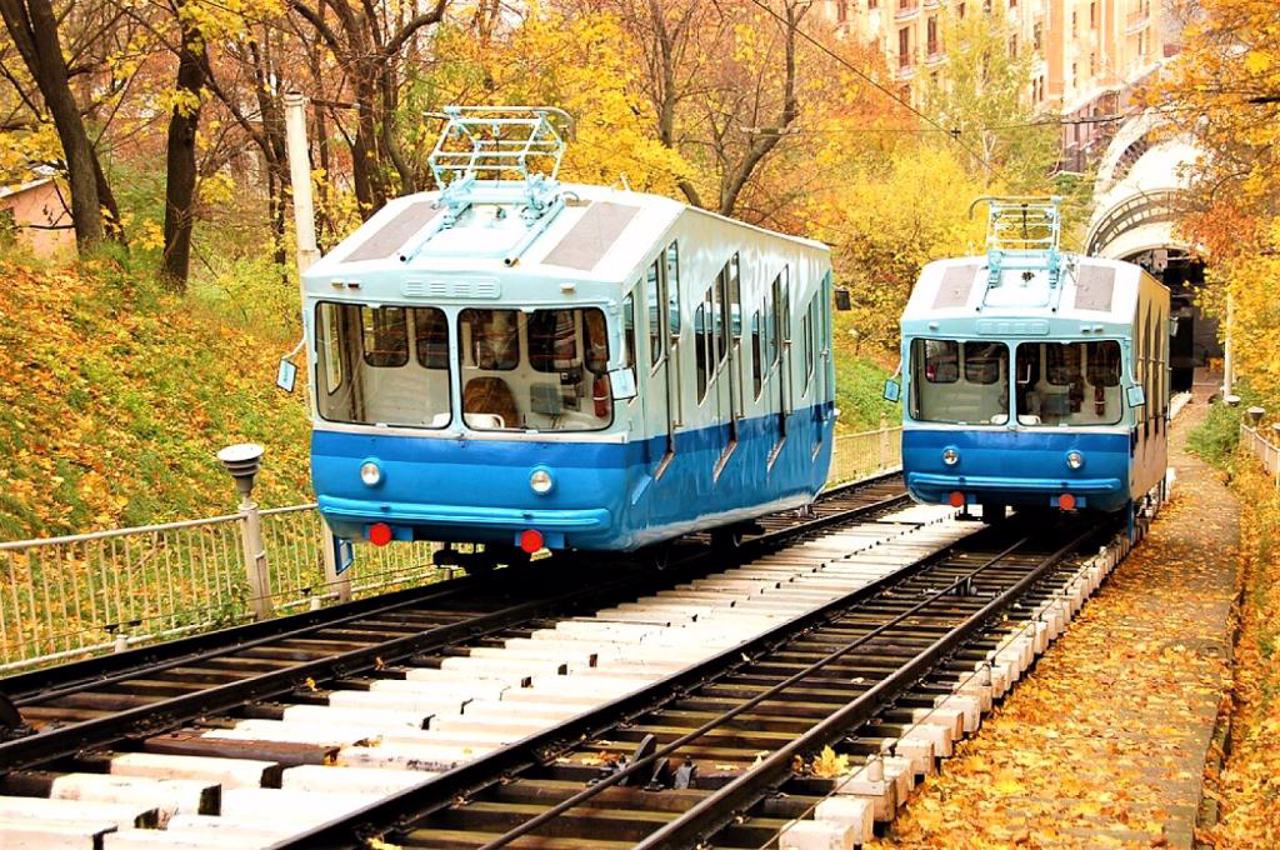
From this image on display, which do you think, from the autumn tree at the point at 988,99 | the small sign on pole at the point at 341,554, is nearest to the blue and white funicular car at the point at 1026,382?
the small sign on pole at the point at 341,554

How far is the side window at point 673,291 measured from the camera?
1452cm

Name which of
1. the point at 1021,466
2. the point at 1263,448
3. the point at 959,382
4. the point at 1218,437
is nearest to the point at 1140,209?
the point at 1218,437

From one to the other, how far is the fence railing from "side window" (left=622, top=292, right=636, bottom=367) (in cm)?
352

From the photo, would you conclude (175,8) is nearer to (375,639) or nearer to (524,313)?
(524,313)

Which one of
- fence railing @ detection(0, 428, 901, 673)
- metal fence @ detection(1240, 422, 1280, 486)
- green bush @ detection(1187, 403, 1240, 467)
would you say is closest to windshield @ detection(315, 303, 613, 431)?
fence railing @ detection(0, 428, 901, 673)

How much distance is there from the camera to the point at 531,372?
1376 centimetres

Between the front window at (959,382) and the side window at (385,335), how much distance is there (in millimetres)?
8636

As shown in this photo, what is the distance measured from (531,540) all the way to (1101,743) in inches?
190

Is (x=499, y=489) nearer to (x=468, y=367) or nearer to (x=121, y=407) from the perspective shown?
(x=468, y=367)

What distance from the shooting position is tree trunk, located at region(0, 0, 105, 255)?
914 inches

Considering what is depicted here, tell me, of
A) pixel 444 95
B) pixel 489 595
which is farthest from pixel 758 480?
pixel 444 95

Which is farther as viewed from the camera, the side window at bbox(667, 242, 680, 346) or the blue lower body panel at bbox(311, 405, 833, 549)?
the side window at bbox(667, 242, 680, 346)

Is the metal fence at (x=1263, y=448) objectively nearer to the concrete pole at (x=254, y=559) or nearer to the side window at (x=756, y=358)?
the side window at (x=756, y=358)

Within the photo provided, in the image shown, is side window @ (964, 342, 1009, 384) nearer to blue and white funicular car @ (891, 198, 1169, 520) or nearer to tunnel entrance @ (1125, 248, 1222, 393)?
blue and white funicular car @ (891, 198, 1169, 520)
